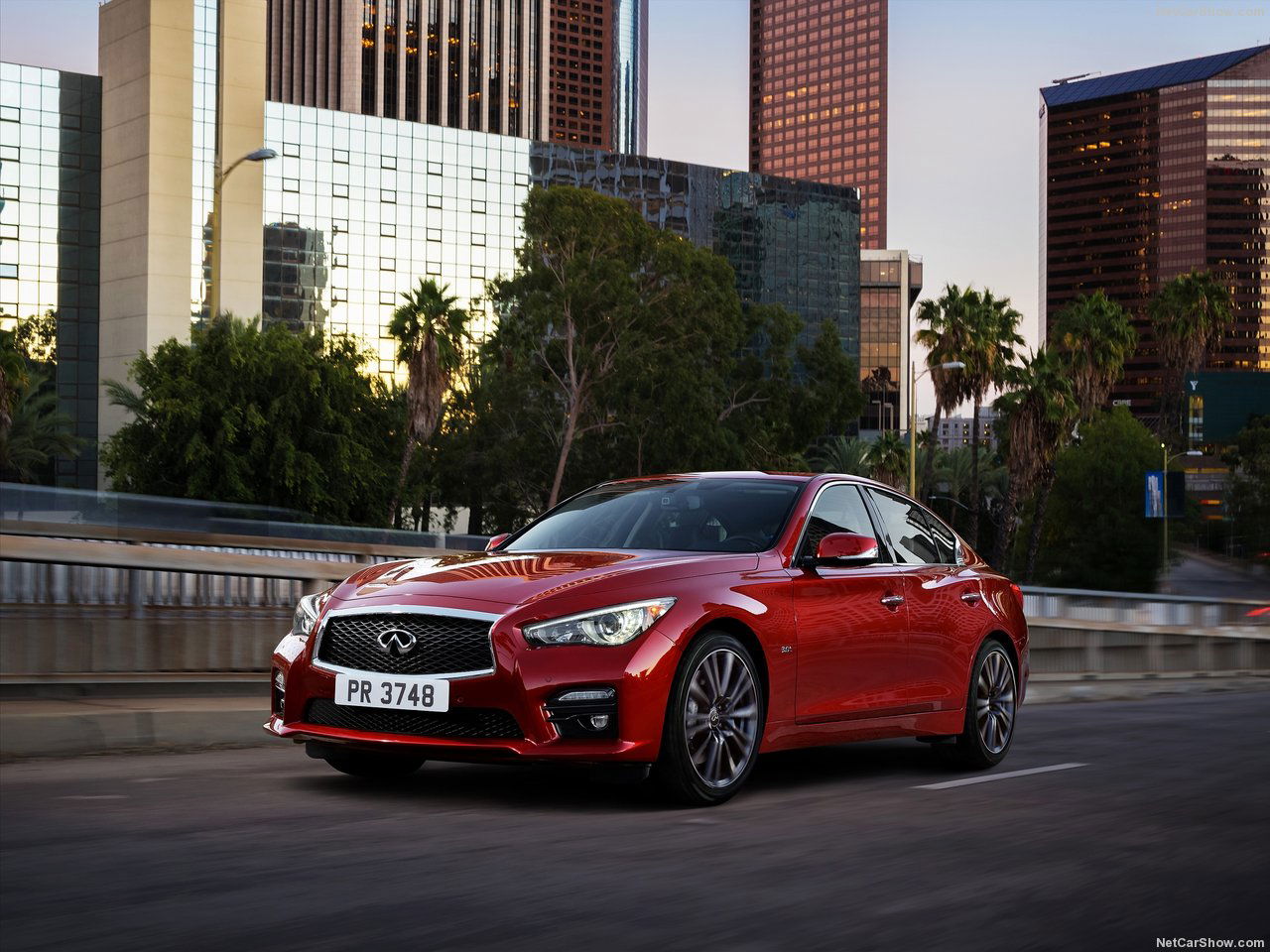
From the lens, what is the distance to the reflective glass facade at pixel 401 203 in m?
103

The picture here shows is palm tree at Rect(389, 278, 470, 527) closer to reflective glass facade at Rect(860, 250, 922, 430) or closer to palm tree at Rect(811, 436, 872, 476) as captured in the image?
palm tree at Rect(811, 436, 872, 476)

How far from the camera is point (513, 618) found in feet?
21.8

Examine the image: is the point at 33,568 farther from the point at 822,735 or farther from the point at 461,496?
the point at 461,496

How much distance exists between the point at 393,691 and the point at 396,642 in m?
0.20

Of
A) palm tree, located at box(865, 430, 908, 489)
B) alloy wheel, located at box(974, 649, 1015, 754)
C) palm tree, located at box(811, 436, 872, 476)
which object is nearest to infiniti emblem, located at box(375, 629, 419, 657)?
alloy wheel, located at box(974, 649, 1015, 754)

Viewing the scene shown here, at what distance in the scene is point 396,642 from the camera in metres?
6.78

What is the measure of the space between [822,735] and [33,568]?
738 centimetres

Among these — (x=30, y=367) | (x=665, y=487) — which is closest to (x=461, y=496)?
(x=30, y=367)

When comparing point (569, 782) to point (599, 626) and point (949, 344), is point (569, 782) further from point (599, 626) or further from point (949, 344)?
point (949, 344)

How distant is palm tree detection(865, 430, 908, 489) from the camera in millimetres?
93950

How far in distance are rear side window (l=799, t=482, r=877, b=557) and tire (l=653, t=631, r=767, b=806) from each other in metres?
0.90

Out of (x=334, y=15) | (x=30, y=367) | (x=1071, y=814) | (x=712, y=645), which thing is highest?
(x=334, y=15)

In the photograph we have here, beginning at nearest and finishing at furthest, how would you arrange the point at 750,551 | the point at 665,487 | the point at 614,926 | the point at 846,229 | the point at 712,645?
the point at 614,926 → the point at 712,645 → the point at 750,551 → the point at 665,487 → the point at 846,229

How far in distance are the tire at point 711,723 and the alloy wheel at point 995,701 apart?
7.60 feet
